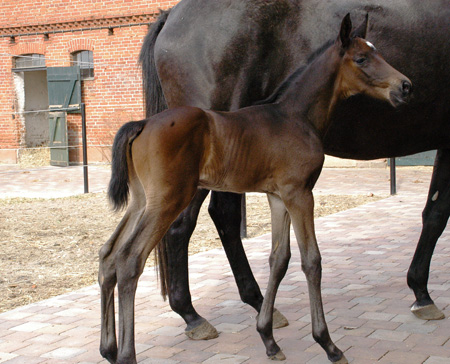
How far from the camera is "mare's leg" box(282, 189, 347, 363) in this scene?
10.4 ft

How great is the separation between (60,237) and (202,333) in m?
4.09

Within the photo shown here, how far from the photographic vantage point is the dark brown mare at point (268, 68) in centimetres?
372

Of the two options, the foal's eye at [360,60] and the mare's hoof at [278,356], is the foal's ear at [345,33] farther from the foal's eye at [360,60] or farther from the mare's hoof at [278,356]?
the mare's hoof at [278,356]

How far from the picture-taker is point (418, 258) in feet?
14.3

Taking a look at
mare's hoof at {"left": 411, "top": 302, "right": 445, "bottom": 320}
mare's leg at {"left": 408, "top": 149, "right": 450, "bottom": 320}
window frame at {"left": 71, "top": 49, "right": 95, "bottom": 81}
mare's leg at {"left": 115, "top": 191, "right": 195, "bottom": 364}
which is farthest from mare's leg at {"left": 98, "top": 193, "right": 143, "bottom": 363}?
window frame at {"left": 71, "top": 49, "right": 95, "bottom": 81}

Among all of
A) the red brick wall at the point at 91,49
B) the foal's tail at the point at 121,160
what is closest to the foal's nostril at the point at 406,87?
the foal's tail at the point at 121,160

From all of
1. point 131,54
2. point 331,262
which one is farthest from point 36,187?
point 331,262

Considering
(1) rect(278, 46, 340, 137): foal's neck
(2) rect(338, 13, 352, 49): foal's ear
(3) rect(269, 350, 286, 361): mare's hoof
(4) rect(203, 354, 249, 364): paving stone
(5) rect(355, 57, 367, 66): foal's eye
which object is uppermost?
(2) rect(338, 13, 352, 49): foal's ear

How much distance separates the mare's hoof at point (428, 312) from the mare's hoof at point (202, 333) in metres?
1.37

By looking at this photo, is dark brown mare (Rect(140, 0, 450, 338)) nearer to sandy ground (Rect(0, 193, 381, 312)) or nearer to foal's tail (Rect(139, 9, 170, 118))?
foal's tail (Rect(139, 9, 170, 118))

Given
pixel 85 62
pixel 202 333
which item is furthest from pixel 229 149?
pixel 85 62

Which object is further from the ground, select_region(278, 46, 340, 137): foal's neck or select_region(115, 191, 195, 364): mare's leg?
select_region(278, 46, 340, 137): foal's neck

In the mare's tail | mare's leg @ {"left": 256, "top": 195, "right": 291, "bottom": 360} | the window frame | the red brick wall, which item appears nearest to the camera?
mare's leg @ {"left": 256, "top": 195, "right": 291, "bottom": 360}

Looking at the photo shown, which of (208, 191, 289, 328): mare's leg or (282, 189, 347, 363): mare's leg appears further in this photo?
(208, 191, 289, 328): mare's leg
